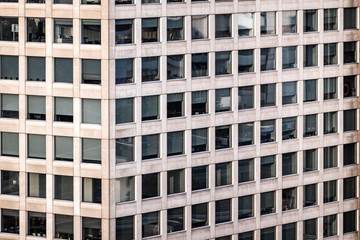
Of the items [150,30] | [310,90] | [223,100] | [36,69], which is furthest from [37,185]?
[310,90]

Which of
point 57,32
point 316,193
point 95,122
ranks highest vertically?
point 57,32

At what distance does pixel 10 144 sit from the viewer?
9269cm

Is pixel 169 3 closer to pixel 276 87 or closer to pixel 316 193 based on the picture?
pixel 276 87

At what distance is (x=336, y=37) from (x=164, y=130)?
17.2m

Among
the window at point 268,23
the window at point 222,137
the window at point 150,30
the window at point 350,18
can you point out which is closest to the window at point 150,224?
the window at point 222,137

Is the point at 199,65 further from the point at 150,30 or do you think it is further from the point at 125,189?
the point at 125,189

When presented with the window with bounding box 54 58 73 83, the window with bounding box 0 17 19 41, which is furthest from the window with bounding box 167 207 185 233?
the window with bounding box 0 17 19 41

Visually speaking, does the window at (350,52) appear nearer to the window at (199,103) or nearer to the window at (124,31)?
the window at (199,103)

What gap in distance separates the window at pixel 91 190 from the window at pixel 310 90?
1882 cm

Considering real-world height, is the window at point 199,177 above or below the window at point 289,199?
above

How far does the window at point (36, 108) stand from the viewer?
300 feet

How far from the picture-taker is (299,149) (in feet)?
Answer: 331

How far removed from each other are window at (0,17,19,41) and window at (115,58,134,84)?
289 inches

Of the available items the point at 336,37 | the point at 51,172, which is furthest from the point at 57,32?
the point at 336,37
